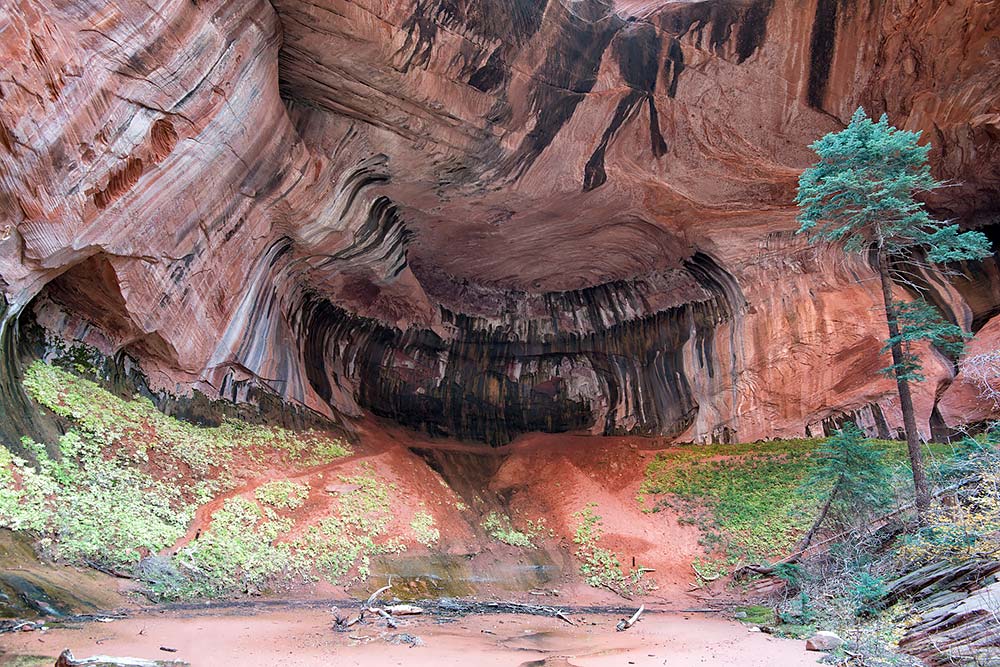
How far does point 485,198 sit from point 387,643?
10.9 m

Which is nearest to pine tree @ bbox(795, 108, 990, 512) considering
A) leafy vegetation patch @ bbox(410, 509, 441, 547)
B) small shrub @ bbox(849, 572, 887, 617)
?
small shrub @ bbox(849, 572, 887, 617)

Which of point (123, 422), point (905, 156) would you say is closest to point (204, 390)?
point (123, 422)

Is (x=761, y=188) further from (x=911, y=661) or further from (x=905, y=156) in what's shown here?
(x=911, y=661)

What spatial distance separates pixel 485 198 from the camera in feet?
48.6

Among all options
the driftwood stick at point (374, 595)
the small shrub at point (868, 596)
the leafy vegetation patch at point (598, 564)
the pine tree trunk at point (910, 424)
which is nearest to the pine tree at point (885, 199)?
the pine tree trunk at point (910, 424)

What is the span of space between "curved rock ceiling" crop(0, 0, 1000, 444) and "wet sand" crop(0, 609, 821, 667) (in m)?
5.29

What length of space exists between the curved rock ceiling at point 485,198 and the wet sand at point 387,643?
5.29 metres

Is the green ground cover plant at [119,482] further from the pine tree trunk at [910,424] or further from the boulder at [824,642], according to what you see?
the pine tree trunk at [910,424]

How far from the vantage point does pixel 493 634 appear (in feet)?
24.7

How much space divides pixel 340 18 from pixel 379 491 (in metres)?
9.15

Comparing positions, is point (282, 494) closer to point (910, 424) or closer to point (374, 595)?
point (374, 595)

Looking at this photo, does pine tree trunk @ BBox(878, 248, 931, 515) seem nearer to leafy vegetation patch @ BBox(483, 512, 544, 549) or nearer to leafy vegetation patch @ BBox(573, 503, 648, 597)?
leafy vegetation patch @ BBox(573, 503, 648, 597)

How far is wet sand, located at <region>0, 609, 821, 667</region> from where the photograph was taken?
514cm

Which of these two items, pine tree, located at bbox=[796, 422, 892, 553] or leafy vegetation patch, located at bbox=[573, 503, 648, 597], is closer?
pine tree, located at bbox=[796, 422, 892, 553]
